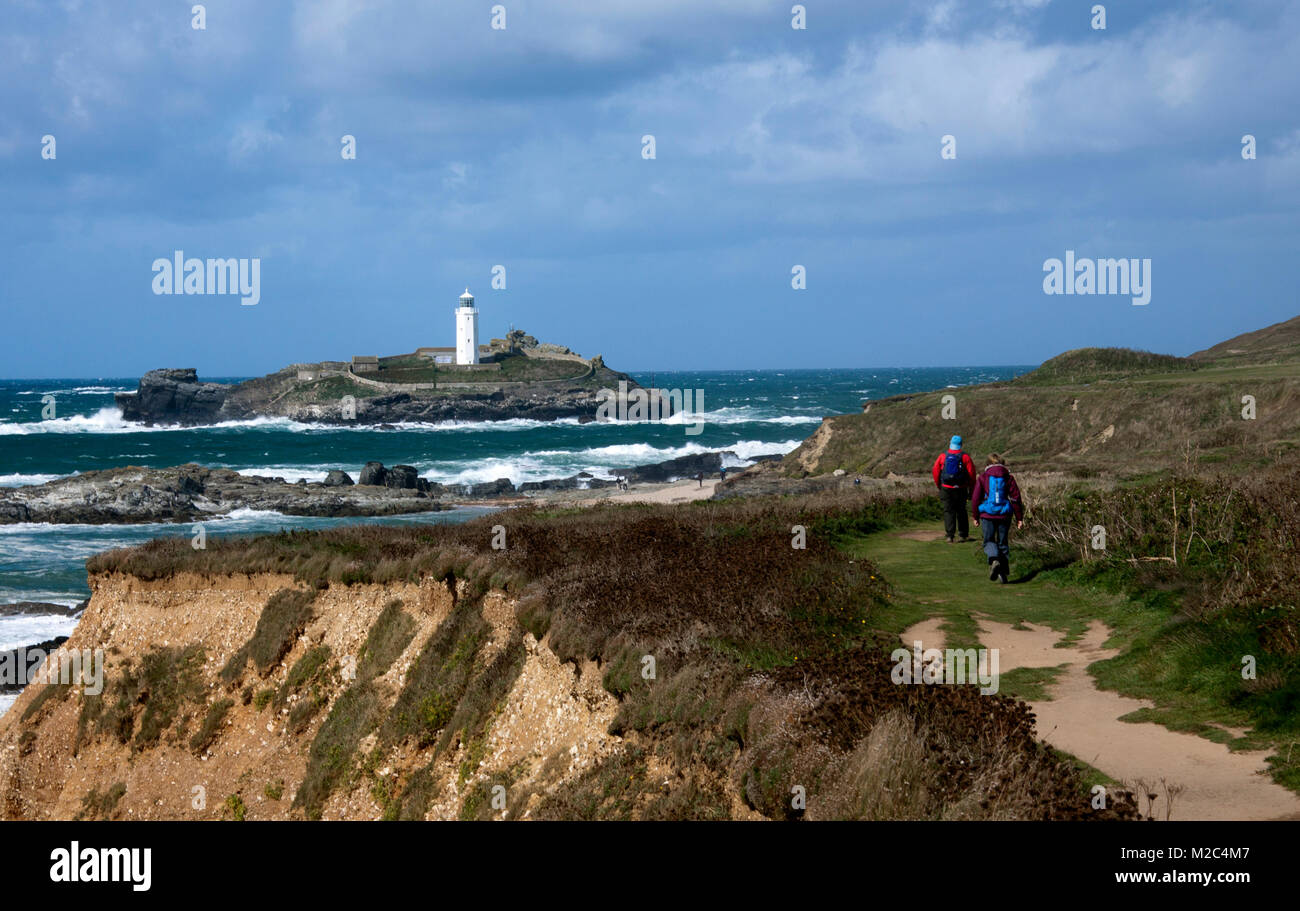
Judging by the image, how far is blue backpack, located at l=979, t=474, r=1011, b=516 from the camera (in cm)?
1314

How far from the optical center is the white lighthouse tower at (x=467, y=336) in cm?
14325

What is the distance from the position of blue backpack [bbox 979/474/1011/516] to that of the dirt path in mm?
1017

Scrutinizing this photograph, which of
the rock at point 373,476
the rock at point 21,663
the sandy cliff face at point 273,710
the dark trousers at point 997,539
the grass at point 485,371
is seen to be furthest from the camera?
the grass at point 485,371

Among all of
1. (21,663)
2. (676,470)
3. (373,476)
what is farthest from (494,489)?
(21,663)

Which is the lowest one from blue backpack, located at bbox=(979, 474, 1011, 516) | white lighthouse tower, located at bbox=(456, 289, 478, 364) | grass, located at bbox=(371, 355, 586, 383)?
blue backpack, located at bbox=(979, 474, 1011, 516)

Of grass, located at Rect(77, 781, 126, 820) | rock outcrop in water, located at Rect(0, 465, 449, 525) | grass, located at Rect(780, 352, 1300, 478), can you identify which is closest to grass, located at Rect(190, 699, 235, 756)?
grass, located at Rect(77, 781, 126, 820)

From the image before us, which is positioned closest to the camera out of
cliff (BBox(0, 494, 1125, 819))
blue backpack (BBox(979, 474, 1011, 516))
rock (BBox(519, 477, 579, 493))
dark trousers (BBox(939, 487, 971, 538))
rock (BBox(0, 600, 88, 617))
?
cliff (BBox(0, 494, 1125, 819))

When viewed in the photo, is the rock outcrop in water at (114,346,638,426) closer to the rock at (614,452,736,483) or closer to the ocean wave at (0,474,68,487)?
the ocean wave at (0,474,68,487)

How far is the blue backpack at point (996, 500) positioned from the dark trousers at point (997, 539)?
17 centimetres

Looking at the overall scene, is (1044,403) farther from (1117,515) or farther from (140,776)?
(140,776)

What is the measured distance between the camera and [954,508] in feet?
53.1
